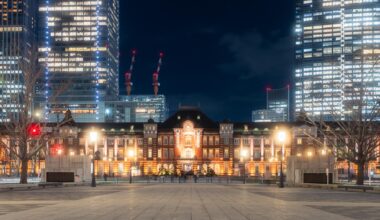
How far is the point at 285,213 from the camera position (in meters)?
25.3

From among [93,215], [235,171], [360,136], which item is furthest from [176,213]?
[235,171]

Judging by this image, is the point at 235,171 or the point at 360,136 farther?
the point at 235,171

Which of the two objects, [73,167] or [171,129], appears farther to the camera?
[171,129]

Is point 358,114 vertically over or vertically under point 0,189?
over

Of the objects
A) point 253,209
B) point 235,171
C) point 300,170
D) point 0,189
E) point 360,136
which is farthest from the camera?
point 235,171

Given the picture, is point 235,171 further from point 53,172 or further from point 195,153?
point 53,172

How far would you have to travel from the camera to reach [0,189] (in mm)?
49344

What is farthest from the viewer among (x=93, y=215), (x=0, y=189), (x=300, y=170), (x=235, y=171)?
(x=235, y=171)

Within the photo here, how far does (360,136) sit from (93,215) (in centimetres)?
4272

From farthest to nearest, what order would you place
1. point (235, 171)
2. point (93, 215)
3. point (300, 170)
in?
1. point (235, 171)
2. point (300, 170)
3. point (93, 215)

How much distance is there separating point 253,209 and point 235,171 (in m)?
128

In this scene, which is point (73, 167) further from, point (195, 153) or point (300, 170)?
point (195, 153)

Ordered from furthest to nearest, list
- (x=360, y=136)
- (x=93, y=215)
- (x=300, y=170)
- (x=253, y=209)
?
(x=300, y=170), (x=360, y=136), (x=253, y=209), (x=93, y=215)

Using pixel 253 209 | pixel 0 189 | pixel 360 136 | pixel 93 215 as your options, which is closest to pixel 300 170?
pixel 360 136
